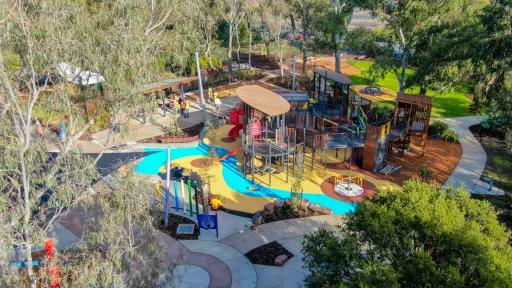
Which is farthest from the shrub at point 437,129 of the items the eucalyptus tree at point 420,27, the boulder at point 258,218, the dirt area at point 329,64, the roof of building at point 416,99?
the dirt area at point 329,64

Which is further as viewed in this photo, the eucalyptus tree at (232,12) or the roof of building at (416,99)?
the eucalyptus tree at (232,12)

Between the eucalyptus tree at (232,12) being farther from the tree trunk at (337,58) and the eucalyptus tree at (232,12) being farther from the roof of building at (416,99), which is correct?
the roof of building at (416,99)

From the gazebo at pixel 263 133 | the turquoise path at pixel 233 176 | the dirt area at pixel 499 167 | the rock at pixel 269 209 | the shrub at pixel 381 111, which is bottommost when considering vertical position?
the turquoise path at pixel 233 176

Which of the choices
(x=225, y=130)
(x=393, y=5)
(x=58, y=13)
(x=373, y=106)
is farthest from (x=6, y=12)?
(x=373, y=106)

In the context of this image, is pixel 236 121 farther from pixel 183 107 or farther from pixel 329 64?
pixel 329 64

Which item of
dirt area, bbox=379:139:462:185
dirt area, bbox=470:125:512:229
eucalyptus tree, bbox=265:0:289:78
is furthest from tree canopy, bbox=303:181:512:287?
eucalyptus tree, bbox=265:0:289:78

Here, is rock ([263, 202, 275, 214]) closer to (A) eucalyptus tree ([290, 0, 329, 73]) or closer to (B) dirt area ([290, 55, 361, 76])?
(A) eucalyptus tree ([290, 0, 329, 73])

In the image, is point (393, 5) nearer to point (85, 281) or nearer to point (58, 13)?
point (58, 13)
